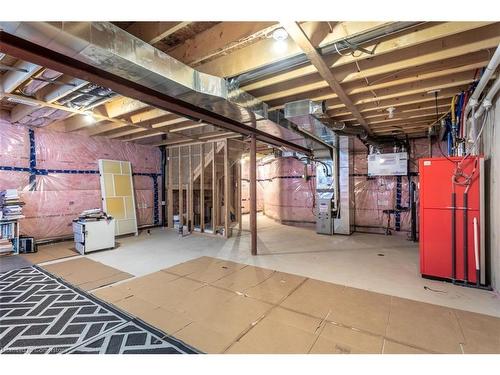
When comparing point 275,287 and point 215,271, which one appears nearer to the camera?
point 275,287

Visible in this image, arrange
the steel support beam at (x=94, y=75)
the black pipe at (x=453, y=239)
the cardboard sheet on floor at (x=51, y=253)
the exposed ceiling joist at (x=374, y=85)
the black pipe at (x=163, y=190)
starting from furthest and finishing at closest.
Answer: the black pipe at (x=163, y=190) < the cardboard sheet on floor at (x=51, y=253) < the black pipe at (x=453, y=239) < the exposed ceiling joist at (x=374, y=85) < the steel support beam at (x=94, y=75)

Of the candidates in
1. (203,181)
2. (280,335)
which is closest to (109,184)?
(203,181)

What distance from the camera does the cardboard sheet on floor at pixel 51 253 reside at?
402 cm

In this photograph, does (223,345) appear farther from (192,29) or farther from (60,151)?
(60,151)

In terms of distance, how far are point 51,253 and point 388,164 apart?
734 centimetres

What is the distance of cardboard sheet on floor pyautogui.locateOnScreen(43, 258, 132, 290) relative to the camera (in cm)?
302

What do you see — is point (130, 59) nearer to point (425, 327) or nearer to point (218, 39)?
point (218, 39)

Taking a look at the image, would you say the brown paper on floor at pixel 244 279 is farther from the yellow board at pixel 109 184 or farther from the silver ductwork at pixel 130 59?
the yellow board at pixel 109 184

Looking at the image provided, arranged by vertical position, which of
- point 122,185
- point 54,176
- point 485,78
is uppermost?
point 485,78

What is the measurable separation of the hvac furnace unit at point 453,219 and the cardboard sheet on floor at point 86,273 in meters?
4.05

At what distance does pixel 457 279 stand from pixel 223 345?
3024 mm

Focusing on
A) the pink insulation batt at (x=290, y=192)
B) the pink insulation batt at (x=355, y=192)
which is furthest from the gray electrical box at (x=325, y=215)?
the pink insulation batt at (x=290, y=192)

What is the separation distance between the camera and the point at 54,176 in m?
5.21

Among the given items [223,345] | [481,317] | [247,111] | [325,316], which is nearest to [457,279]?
[481,317]
